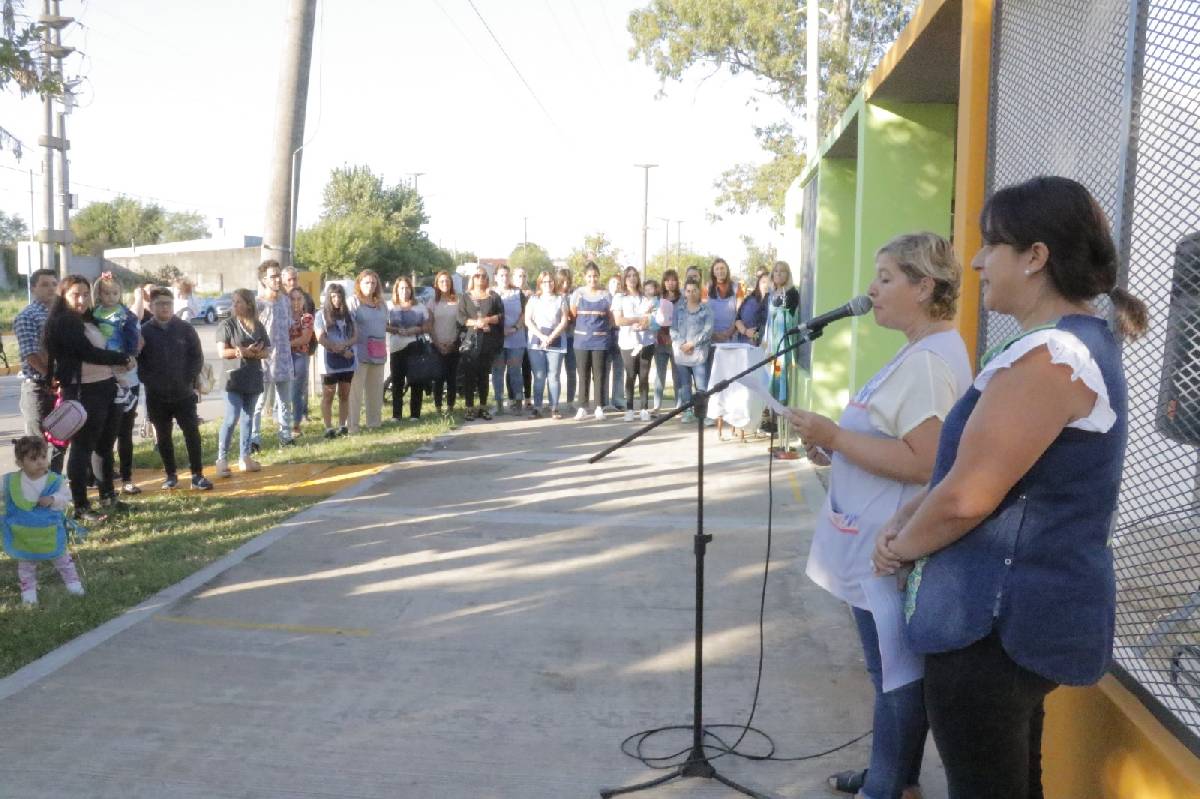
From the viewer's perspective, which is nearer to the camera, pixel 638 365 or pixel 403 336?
pixel 403 336

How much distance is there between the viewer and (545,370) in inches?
558

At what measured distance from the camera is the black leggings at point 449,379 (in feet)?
46.3

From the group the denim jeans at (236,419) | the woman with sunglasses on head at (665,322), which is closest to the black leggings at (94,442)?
the denim jeans at (236,419)

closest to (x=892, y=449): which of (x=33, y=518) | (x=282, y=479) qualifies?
(x=33, y=518)

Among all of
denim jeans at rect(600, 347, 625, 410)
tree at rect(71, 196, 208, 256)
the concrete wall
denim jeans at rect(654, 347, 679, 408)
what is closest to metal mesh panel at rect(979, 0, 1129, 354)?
denim jeans at rect(654, 347, 679, 408)

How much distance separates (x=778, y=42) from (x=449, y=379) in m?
18.5

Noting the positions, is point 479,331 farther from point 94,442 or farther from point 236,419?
point 94,442

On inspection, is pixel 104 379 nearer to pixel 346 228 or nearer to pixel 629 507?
pixel 629 507

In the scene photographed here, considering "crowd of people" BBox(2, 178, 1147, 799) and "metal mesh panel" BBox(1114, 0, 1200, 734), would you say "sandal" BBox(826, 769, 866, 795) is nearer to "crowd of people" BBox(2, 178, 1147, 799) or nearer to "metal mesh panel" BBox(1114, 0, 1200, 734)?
"crowd of people" BBox(2, 178, 1147, 799)

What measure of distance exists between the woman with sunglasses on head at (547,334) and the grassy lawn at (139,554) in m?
3.58

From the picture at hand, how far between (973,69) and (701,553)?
8.92 ft

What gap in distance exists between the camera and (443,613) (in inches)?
Result: 233

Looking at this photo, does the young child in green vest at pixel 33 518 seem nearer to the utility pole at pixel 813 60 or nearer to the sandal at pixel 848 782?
the sandal at pixel 848 782

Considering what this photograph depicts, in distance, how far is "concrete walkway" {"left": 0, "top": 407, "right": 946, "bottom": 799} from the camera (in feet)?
13.2
